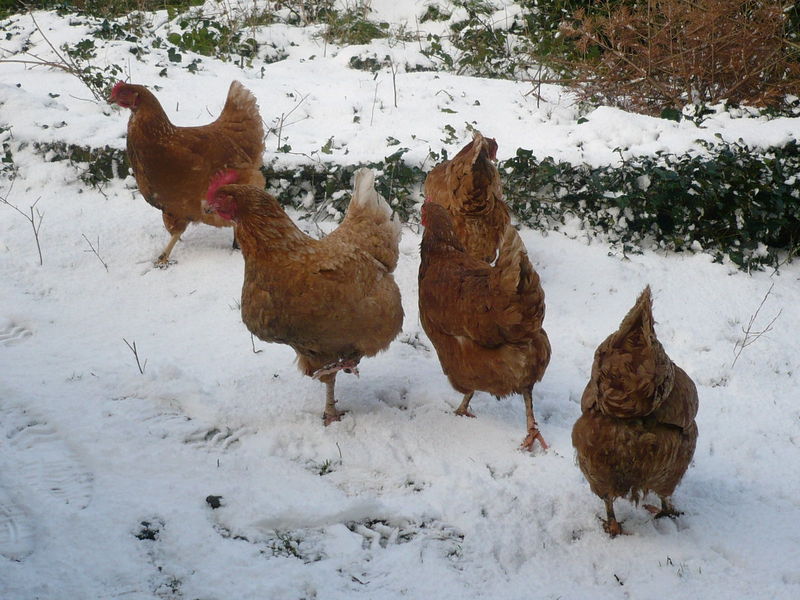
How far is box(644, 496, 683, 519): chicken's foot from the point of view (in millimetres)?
3528

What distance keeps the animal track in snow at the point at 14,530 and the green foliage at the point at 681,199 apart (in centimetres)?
452

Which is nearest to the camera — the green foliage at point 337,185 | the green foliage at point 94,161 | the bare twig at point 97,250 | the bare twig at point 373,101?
the bare twig at point 97,250

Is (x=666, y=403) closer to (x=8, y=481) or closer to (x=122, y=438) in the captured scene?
(x=122, y=438)

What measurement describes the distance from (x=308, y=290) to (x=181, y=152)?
8.21 feet

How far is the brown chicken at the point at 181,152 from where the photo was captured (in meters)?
5.50

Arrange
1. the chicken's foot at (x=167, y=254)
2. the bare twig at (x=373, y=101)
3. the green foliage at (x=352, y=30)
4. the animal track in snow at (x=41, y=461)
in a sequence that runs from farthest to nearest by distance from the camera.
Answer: the green foliage at (x=352, y=30) < the bare twig at (x=373, y=101) < the chicken's foot at (x=167, y=254) < the animal track in snow at (x=41, y=461)

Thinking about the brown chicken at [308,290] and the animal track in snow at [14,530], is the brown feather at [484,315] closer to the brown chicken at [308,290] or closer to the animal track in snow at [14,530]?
the brown chicken at [308,290]

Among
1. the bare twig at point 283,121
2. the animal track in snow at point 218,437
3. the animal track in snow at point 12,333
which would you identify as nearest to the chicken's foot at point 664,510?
the animal track in snow at point 218,437

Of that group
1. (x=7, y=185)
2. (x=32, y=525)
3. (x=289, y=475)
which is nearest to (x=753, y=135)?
(x=289, y=475)

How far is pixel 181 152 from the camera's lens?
5551 mm

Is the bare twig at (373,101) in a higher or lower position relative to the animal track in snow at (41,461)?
higher

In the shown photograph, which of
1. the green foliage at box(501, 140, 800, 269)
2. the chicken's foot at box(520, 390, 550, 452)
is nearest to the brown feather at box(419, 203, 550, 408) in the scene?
the chicken's foot at box(520, 390, 550, 452)

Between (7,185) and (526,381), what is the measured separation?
550cm

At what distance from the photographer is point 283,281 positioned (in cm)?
371
